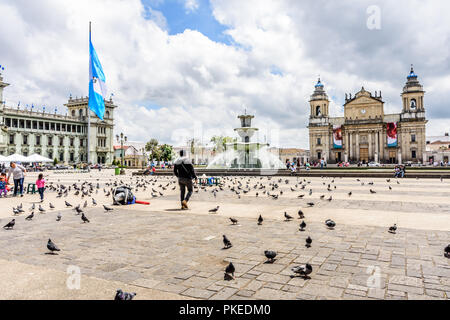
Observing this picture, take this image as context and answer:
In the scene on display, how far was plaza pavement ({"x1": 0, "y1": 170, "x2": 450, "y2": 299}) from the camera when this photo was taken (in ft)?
10.6

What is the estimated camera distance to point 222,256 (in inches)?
176

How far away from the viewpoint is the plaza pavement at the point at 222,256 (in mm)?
3246

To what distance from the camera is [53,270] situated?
3.85 meters

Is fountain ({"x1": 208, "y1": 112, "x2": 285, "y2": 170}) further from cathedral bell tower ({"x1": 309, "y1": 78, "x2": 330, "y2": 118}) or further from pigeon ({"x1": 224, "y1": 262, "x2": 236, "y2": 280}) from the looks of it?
cathedral bell tower ({"x1": 309, "y1": 78, "x2": 330, "y2": 118})

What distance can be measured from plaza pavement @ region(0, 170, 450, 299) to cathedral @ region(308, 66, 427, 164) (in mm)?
73066

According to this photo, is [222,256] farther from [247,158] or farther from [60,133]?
[60,133]

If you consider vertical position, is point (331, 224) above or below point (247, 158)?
below

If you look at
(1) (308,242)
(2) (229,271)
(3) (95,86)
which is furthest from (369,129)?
(2) (229,271)

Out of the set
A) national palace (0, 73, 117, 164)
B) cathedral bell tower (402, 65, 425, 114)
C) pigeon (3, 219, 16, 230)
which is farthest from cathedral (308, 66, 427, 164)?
pigeon (3, 219, 16, 230)

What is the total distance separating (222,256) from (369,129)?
7870cm
